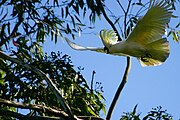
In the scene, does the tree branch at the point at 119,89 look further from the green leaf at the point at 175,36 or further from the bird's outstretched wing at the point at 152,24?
the green leaf at the point at 175,36

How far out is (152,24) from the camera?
9.03ft

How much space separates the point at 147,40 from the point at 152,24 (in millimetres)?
86

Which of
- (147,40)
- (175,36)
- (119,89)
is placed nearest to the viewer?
(119,89)

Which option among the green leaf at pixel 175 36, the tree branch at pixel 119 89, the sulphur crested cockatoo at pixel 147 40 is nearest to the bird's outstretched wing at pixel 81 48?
the sulphur crested cockatoo at pixel 147 40

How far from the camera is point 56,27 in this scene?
11.9ft

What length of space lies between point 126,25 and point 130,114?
0.44m

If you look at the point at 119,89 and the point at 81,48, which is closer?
the point at 119,89

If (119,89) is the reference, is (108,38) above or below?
above

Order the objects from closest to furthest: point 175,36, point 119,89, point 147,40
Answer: point 119,89 → point 147,40 → point 175,36

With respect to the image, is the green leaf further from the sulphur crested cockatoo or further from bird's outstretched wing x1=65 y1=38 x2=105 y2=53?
bird's outstretched wing x1=65 y1=38 x2=105 y2=53

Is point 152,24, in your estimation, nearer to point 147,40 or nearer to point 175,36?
point 147,40

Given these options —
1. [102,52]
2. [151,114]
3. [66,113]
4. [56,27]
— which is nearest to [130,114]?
[151,114]

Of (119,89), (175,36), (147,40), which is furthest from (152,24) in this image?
(175,36)

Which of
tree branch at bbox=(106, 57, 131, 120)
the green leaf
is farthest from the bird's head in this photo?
the green leaf
